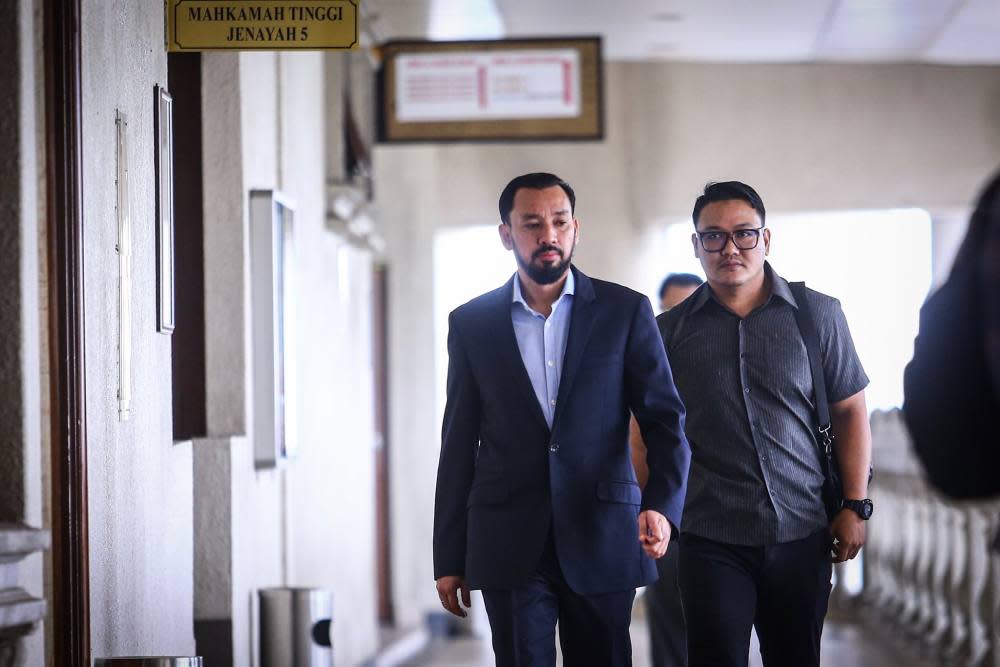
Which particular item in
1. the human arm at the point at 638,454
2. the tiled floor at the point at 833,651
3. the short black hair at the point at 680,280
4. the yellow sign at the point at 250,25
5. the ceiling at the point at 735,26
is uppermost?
the ceiling at the point at 735,26

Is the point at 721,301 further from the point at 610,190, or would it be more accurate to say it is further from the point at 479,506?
the point at 610,190

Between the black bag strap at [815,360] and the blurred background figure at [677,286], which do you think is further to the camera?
the blurred background figure at [677,286]

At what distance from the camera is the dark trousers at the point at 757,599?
3.16 meters

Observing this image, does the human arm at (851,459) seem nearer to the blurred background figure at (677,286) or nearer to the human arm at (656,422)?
the human arm at (656,422)

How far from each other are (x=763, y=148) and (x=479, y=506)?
779cm

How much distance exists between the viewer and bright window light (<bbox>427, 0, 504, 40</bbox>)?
24.7ft

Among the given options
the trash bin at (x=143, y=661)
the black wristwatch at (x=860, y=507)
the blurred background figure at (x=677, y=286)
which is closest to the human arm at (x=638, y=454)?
the black wristwatch at (x=860, y=507)

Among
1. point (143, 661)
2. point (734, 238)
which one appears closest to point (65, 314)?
point (143, 661)

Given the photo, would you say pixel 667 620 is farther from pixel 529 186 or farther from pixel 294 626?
pixel 529 186

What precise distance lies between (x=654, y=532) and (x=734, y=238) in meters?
0.60

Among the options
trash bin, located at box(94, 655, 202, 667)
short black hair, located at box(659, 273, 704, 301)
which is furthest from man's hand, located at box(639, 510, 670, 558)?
short black hair, located at box(659, 273, 704, 301)

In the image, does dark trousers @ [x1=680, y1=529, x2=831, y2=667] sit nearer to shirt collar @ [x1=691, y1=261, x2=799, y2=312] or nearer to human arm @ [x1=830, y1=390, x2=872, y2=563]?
human arm @ [x1=830, y1=390, x2=872, y2=563]

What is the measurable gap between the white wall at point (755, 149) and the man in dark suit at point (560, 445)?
22.8ft

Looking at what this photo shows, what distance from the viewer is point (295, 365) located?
5.29 m
